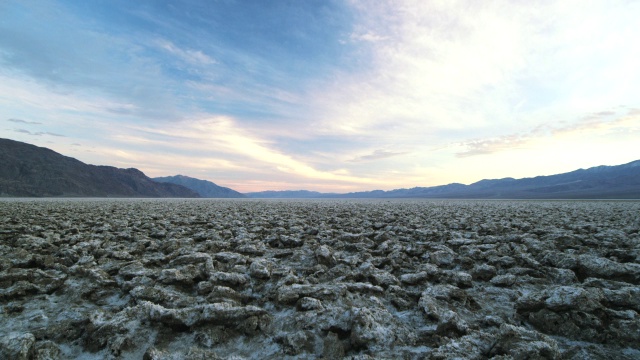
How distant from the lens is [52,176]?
119 meters

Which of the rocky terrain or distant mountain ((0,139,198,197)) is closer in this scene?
the rocky terrain

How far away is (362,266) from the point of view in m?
4.47

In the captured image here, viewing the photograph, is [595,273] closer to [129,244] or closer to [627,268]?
[627,268]

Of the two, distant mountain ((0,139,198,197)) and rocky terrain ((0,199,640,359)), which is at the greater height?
distant mountain ((0,139,198,197))

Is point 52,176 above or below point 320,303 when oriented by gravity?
above

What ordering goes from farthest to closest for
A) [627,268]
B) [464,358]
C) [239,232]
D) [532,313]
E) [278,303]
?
[239,232] < [627,268] < [278,303] < [532,313] < [464,358]

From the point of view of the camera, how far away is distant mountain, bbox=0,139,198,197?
353 ft

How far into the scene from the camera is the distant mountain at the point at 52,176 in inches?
4235

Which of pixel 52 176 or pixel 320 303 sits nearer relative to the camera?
pixel 320 303

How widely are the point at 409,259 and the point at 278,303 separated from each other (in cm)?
258

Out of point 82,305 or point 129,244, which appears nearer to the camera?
point 82,305

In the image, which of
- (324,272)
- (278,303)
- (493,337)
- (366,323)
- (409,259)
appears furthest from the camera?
(409,259)

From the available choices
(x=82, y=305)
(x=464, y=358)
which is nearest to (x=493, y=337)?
(x=464, y=358)

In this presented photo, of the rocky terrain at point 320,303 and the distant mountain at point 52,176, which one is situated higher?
the distant mountain at point 52,176
